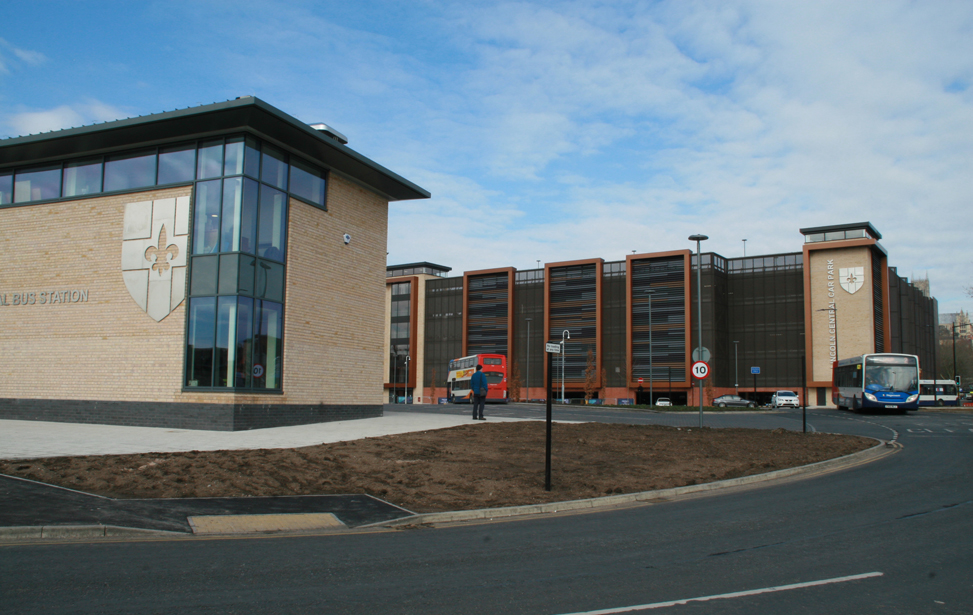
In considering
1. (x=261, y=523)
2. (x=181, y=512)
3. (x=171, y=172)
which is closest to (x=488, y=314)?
(x=171, y=172)

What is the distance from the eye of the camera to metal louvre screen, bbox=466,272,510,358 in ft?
306

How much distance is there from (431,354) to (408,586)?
93.4m

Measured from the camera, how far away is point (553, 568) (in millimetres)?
6145

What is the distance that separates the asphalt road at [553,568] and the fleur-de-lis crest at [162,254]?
1557cm

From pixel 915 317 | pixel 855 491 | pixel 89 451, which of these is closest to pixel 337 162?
pixel 89 451

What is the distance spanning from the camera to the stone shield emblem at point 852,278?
75.7 meters

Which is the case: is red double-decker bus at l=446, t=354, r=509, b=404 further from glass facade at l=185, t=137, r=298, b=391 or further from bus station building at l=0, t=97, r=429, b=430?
glass facade at l=185, t=137, r=298, b=391

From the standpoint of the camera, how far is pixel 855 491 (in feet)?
35.1

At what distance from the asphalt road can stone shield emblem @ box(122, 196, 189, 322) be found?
1514 cm

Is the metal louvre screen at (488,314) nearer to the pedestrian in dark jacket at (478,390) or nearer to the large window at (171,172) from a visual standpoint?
the pedestrian in dark jacket at (478,390)

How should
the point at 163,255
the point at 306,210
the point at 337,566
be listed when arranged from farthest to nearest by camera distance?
1. the point at 306,210
2. the point at 163,255
3. the point at 337,566

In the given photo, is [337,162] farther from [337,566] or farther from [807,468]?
[337,566]

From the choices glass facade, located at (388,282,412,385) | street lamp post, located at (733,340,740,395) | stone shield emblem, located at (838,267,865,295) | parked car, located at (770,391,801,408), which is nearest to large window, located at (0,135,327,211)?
parked car, located at (770,391,801,408)

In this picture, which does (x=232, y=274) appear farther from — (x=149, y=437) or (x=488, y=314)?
(x=488, y=314)
